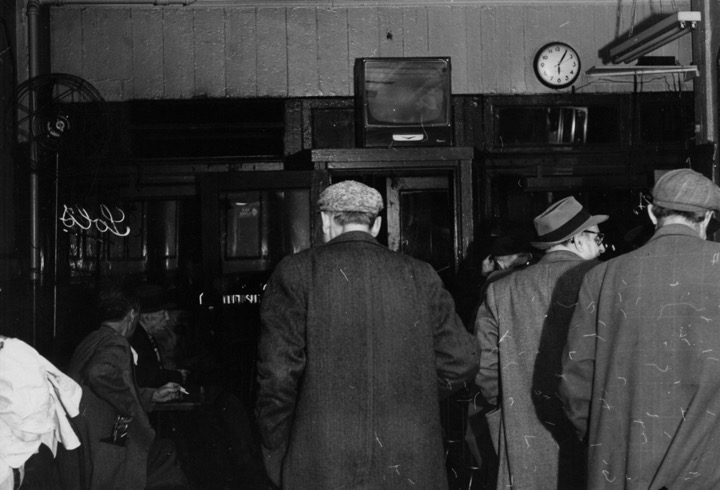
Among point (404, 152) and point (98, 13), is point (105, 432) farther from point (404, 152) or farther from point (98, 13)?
point (98, 13)


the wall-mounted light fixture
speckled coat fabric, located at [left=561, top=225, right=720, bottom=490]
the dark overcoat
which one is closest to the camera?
speckled coat fabric, located at [left=561, top=225, right=720, bottom=490]

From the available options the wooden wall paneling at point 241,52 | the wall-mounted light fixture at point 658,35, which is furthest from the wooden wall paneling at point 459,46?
the wooden wall paneling at point 241,52

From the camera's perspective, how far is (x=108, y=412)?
3.96 meters

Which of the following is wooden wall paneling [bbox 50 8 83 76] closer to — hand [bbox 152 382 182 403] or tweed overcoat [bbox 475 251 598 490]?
hand [bbox 152 382 182 403]

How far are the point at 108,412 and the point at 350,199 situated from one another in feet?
5.83

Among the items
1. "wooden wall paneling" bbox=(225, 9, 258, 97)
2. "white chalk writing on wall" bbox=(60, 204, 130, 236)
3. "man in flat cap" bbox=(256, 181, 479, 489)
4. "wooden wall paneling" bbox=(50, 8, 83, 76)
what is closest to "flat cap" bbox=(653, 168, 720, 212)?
"man in flat cap" bbox=(256, 181, 479, 489)

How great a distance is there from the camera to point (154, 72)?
6.39 meters

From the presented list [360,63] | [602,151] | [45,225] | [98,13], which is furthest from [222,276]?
[602,151]

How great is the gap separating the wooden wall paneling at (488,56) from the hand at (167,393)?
10.8 ft

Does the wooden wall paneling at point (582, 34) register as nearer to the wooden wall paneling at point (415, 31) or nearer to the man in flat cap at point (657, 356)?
the wooden wall paneling at point (415, 31)

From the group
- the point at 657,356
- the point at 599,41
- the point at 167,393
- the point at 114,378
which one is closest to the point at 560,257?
the point at 657,356

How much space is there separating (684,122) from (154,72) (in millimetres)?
3871

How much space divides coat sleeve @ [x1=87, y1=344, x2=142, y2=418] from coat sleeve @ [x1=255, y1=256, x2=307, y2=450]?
4.63 ft

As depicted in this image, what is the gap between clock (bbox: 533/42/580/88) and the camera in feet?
21.5
